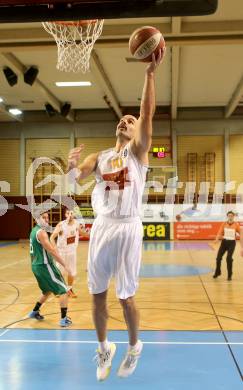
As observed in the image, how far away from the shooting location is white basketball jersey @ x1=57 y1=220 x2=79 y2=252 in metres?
10.8

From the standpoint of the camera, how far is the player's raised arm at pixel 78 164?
14.3 ft

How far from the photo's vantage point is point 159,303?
9.93 m

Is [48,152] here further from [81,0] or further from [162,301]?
[81,0]

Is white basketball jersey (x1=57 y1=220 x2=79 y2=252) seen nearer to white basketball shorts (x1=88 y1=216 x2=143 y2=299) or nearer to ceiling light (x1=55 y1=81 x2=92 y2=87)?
white basketball shorts (x1=88 y1=216 x2=143 y2=299)

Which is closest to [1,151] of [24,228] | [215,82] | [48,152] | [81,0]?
[48,152]

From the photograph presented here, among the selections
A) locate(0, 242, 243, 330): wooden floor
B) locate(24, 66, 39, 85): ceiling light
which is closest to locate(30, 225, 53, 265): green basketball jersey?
locate(0, 242, 243, 330): wooden floor

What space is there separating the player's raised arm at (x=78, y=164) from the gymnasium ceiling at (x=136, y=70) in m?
8.56

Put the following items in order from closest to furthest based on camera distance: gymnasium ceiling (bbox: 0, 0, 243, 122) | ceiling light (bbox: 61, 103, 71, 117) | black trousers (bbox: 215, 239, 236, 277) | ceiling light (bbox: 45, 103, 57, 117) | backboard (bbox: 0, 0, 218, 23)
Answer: backboard (bbox: 0, 0, 218, 23), gymnasium ceiling (bbox: 0, 0, 243, 122), black trousers (bbox: 215, 239, 236, 277), ceiling light (bbox: 45, 103, 57, 117), ceiling light (bbox: 61, 103, 71, 117)

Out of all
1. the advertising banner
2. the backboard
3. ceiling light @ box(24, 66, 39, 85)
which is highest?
ceiling light @ box(24, 66, 39, 85)

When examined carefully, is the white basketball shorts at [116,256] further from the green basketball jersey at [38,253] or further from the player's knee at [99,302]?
the green basketball jersey at [38,253]

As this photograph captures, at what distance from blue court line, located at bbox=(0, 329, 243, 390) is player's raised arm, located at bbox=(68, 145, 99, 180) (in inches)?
97.9

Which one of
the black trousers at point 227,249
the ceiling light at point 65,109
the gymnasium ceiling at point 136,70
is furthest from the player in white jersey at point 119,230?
the ceiling light at point 65,109

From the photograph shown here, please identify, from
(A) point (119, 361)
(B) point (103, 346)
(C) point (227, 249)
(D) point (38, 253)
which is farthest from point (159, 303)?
(B) point (103, 346)

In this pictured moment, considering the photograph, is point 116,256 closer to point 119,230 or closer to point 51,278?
point 119,230
